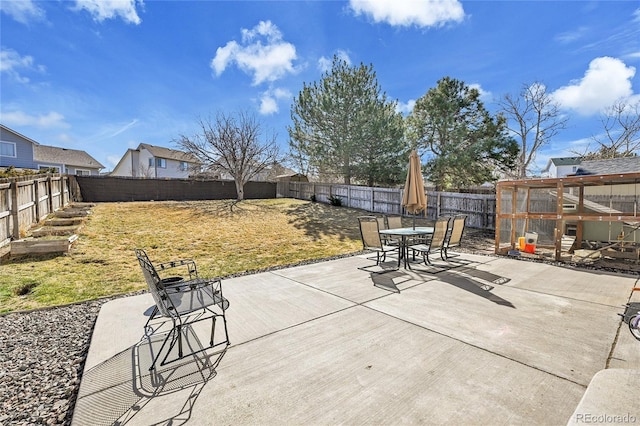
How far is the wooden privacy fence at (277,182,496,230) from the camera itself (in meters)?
12.4

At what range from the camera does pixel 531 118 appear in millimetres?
21172

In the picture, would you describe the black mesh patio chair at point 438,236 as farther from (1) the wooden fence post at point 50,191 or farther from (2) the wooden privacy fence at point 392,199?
(1) the wooden fence post at point 50,191

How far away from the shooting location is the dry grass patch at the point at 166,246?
5065 millimetres

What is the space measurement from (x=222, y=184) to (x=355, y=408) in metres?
22.0

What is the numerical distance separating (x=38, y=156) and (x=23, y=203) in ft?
80.1

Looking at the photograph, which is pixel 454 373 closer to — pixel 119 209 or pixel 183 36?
pixel 183 36

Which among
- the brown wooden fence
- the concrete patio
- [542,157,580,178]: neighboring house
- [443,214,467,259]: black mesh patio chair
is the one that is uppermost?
[542,157,580,178]: neighboring house

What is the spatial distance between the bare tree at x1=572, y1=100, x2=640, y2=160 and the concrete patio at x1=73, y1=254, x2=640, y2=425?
22869mm

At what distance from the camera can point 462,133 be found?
1748 centimetres

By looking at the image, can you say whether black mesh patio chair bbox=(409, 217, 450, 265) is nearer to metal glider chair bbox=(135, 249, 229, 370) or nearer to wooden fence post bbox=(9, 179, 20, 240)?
metal glider chair bbox=(135, 249, 229, 370)

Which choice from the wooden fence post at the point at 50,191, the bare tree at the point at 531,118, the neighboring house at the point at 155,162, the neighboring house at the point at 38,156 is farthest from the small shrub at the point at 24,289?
the neighboring house at the point at 155,162

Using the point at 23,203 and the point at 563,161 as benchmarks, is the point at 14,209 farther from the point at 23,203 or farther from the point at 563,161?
the point at 563,161

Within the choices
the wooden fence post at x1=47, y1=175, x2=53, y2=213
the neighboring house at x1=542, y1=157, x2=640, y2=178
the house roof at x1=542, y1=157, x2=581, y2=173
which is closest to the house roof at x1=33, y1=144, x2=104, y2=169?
the wooden fence post at x1=47, y1=175, x2=53, y2=213

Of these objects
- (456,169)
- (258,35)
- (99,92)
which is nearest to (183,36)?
(258,35)
